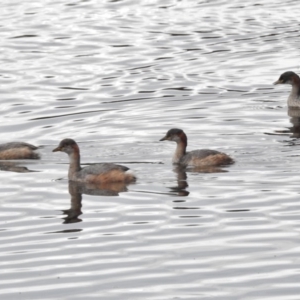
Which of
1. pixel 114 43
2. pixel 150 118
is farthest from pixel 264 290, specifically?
pixel 114 43

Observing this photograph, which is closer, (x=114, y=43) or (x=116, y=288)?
(x=116, y=288)

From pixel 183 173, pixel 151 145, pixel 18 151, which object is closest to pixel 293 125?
pixel 151 145

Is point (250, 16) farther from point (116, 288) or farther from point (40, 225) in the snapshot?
point (116, 288)

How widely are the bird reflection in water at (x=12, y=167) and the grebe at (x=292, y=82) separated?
7.27 metres

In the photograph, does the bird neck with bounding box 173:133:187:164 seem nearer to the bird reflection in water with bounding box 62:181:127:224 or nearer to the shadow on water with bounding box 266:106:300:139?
the bird reflection in water with bounding box 62:181:127:224

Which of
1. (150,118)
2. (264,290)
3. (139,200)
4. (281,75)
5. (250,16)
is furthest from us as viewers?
(250,16)

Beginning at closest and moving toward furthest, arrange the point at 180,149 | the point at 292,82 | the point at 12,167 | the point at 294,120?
the point at 180,149 → the point at 12,167 → the point at 294,120 → the point at 292,82

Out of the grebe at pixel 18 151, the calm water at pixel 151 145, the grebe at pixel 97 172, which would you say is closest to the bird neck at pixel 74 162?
the grebe at pixel 97 172

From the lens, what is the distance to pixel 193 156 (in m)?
18.9

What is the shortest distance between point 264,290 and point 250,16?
2212 cm

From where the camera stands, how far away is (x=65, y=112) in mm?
23531

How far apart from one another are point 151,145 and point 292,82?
6140mm

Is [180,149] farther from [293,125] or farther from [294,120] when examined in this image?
[294,120]

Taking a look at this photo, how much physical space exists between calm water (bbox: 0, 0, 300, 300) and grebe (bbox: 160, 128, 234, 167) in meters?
0.27
